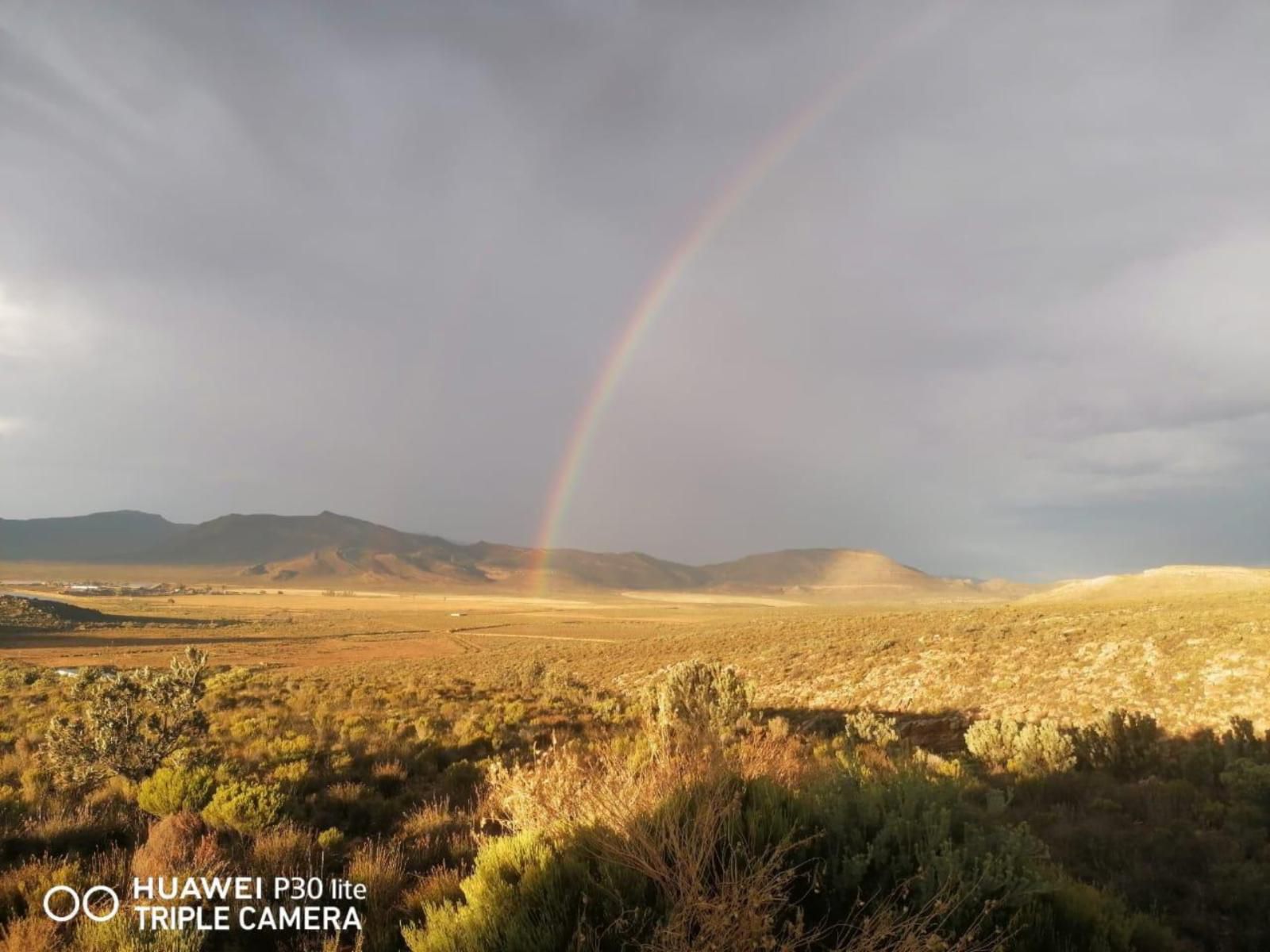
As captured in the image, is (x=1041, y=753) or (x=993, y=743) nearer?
(x=1041, y=753)

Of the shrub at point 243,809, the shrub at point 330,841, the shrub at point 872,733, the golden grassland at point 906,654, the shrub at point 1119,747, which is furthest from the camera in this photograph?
the golden grassland at point 906,654

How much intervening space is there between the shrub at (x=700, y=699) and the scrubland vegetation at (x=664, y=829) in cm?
9

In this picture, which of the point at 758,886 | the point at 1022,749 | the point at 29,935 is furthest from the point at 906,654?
the point at 29,935

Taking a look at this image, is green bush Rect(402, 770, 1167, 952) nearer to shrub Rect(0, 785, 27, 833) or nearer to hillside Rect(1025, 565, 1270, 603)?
shrub Rect(0, 785, 27, 833)

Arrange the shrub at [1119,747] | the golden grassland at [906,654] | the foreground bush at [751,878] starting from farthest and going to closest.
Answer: the golden grassland at [906,654] < the shrub at [1119,747] < the foreground bush at [751,878]

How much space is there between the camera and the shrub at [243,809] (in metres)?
6.41

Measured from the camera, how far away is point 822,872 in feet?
13.8

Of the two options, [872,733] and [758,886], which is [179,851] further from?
[872,733]

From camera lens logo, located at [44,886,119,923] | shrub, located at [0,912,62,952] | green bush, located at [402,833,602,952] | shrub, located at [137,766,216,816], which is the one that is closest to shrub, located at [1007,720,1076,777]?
green bush, located at [402,833,602,952]

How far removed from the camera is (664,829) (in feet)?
14.0

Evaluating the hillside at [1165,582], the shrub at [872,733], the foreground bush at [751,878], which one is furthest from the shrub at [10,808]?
the hillside at [1165,582]

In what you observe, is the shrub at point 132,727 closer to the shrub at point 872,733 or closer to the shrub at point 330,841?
the shrub at point 330,841

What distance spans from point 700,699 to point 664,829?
6786 mm

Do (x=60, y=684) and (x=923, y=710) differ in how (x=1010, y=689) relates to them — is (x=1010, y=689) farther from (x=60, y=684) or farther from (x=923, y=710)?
(x=60, y=684)
